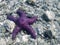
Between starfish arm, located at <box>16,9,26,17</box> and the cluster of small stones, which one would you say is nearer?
the cluster of small stones

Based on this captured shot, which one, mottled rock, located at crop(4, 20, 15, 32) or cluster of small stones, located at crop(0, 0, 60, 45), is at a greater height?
mottled rock, located at crop(4, 20, 15, 32)

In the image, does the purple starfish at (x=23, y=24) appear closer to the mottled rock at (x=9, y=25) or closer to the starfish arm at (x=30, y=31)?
the starfish arm at (x=30, y=31)

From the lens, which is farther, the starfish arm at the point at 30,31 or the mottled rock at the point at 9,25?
the mottled rock at the point at 9,25

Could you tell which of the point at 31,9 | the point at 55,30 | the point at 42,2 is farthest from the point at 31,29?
the point at 42,2

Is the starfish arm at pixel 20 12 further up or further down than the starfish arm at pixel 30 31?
further up

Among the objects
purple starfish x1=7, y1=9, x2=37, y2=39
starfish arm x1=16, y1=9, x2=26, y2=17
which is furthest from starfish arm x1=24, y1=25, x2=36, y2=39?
starfish arm x1=16, y1=9, x2=26, y2=17

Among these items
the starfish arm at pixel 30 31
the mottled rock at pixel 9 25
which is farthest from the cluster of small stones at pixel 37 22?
the starfish arm at pixel 30 31

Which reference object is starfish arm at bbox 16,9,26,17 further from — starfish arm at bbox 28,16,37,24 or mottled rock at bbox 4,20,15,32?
mottled rock at bbox 4,20,15,32

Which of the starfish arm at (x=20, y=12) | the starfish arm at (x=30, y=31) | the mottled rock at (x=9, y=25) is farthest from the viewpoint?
the starfish arm at (x=20, y=12)
